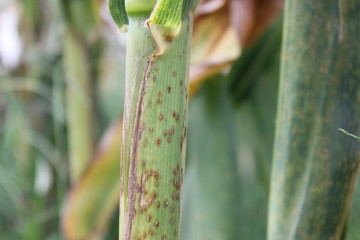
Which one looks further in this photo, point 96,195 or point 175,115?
point 96,195

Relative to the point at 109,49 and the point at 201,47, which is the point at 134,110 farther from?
the point at 109,49

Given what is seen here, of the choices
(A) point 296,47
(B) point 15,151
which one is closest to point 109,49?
(B) point 15,151

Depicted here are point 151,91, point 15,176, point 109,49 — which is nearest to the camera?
point 151,91

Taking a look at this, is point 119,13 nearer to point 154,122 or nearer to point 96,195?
point 154,122

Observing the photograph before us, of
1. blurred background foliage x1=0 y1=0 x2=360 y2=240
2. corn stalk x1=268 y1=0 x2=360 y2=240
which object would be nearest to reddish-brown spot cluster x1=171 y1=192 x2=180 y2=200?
corn stalk x1=268 y1=0 x2=360 y2=240

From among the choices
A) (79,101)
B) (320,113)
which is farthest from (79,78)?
(320,113)

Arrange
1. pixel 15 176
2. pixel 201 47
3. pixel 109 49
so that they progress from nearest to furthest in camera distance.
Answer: pixel 201 47
pixel 15 176
pixel 109 49

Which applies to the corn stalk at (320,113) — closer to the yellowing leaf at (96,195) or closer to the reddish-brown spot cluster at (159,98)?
the reddish-brown spot cluster at (159,98)

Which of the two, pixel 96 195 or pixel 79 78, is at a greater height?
pixel 79 78
